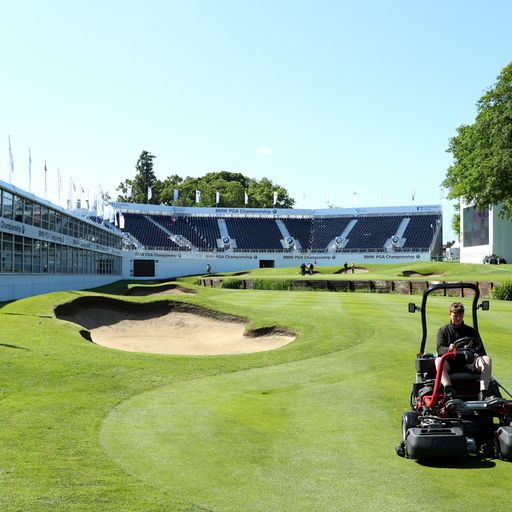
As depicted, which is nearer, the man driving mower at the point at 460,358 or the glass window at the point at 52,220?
the man driving mower at the point at 460,358

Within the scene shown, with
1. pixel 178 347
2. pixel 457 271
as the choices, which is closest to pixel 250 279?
pixel 457 271

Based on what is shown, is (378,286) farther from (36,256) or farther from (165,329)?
(36,256)

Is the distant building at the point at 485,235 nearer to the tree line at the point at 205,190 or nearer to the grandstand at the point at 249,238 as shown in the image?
the grandstand at the point at 249,238

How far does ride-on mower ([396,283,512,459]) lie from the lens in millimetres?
7625

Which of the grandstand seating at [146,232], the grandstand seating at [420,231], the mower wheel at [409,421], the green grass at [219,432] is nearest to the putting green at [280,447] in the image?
the green grass at [219,432]

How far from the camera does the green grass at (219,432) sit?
6594 millimetres

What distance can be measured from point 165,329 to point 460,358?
67.4 ft

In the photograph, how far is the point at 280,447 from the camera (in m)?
8.59

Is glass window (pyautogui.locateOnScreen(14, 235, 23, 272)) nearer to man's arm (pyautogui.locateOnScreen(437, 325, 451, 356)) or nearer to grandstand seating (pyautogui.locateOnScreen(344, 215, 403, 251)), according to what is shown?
man's arm (pyautogui.locateOnScreen(437, 325, 451, 356))

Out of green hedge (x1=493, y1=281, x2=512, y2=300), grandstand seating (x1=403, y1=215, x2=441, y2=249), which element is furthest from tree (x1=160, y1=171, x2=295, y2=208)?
green hedge (x1=493, y1=281, x2=512, y2=300)

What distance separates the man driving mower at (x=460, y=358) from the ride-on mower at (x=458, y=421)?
0.05 m

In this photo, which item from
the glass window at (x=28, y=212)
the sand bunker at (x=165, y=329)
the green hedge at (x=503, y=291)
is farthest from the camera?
the green hedge at (x=503, y=291)

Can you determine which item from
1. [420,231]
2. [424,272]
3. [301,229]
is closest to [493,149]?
[424,272]

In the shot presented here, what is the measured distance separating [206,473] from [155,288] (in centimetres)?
4834
